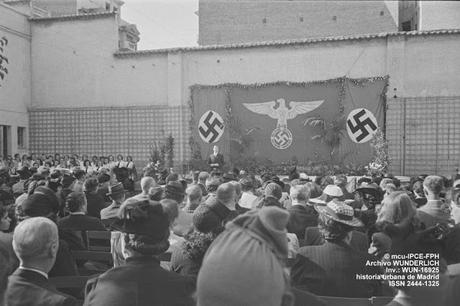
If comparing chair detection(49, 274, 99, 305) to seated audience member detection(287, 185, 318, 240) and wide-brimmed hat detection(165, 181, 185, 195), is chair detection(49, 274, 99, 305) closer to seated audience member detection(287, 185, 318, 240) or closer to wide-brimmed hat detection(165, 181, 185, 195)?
seated audience member detection(287, 185, 318, 240)

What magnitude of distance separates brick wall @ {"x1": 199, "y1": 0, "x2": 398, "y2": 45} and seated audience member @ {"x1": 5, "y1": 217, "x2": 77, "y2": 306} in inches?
979

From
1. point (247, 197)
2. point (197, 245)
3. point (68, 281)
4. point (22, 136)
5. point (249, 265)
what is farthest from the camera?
point (22, 136)

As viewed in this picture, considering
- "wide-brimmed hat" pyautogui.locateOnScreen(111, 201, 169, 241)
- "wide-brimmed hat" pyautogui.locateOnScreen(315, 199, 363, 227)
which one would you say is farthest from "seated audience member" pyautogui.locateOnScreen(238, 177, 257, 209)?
"wide-brimmed hat" pyautogui.locateOnScreen(111, 201, 169, 241)

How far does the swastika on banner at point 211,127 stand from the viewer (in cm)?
1775

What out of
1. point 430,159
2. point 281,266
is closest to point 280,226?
point 281,266

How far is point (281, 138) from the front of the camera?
1719 cm

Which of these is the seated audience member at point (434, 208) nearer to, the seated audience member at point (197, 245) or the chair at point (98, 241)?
the seated audience member at point (197, 245)

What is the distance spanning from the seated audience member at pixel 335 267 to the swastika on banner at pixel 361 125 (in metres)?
13.3

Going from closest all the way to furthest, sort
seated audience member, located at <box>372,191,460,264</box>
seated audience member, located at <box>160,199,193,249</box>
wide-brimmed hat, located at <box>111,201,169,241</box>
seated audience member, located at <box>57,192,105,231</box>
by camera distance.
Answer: wide-brimmed hat, located at <box>111,201,169,241</box> → seated audience member, located at <box>372,191,460,264</box> → seated audience member, located at <box>160,199,193,249</box> → seated audience member, located at <box>57,192,105,231</box>

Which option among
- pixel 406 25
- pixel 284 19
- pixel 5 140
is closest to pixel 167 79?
pixel 5 140

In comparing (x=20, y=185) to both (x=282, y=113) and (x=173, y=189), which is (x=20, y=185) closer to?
(x=173, y=189)

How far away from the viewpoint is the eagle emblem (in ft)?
55.7

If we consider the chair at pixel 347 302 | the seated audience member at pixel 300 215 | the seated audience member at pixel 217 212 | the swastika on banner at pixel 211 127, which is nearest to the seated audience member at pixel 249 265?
the chair at pixel 347 302

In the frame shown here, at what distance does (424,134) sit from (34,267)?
1503cm
